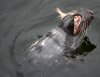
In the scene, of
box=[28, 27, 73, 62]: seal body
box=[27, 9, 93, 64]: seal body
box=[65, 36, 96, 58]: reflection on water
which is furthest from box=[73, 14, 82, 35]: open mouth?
box=[65, 36, 96, 58]: reflection on water

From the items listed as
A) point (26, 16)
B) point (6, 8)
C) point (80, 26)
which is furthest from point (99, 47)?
point (6, 8)

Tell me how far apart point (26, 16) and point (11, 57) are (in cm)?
182

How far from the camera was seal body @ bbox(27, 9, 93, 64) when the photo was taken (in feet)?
17.2

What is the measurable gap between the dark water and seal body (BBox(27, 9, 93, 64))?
0.19 metres

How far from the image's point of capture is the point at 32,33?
691 centimetres

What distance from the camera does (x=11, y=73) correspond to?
553cm

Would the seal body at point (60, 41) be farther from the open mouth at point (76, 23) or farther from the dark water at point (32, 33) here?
the dark water at point (32, 33)

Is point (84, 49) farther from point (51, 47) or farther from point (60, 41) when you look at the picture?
point (51, 47)

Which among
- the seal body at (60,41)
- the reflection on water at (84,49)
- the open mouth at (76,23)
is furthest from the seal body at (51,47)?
the reflection on water at (84,49)

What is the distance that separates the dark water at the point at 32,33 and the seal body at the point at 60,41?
192 mm

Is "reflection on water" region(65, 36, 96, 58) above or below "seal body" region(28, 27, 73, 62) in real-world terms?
below

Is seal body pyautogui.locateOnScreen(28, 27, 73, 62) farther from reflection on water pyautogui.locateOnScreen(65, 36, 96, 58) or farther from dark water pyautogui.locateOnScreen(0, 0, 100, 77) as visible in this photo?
reflection on water pyautogui.locateOnScreen(65, 36, 96, 58)

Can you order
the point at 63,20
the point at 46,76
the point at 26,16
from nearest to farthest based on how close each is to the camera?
the point at 46,76
the point at 63,20
the point at 26,16

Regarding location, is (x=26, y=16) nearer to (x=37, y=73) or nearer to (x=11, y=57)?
(x=11, y=57)
